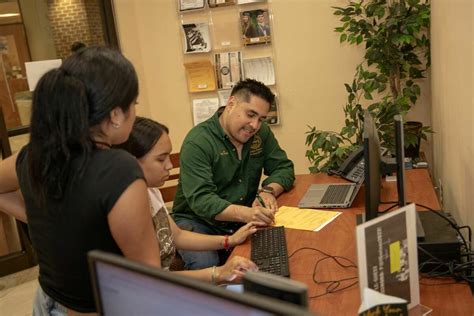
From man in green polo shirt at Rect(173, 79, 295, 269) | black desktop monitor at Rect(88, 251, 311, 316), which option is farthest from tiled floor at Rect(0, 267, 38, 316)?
black desktop monitor at Rect(88, 251, 311, 316)

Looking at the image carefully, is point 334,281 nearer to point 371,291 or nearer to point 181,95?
point 371,291

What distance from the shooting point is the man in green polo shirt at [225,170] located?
220 centimetres

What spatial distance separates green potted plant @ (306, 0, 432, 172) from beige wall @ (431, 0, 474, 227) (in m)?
0.20

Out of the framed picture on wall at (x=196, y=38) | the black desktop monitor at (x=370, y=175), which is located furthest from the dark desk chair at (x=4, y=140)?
the black desktop monitor at (x=370, y=175)

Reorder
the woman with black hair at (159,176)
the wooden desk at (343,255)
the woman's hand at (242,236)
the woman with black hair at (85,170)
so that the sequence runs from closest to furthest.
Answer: the woman with black hair at (85,170), the wooden desk at (343,255), the woman with black hair at (159,176), the woman's hand at (242,236)

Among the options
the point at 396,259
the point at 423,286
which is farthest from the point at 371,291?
the point at 423,286

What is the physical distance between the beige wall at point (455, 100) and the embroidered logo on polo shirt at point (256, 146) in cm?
91

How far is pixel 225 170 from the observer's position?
7.91 feet

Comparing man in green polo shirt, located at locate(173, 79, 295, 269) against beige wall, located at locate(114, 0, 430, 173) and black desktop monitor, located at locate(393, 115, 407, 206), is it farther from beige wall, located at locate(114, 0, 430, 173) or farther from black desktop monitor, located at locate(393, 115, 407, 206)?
beige wall, located at locate(114, 0, 430, 173)

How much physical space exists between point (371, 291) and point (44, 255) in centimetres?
76

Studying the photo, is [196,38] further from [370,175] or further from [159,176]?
[370,175]

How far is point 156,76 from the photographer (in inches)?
163

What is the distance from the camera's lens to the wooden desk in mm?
1318

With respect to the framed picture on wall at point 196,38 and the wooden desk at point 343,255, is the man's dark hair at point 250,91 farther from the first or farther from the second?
the framed picture on wall at point 196,38
